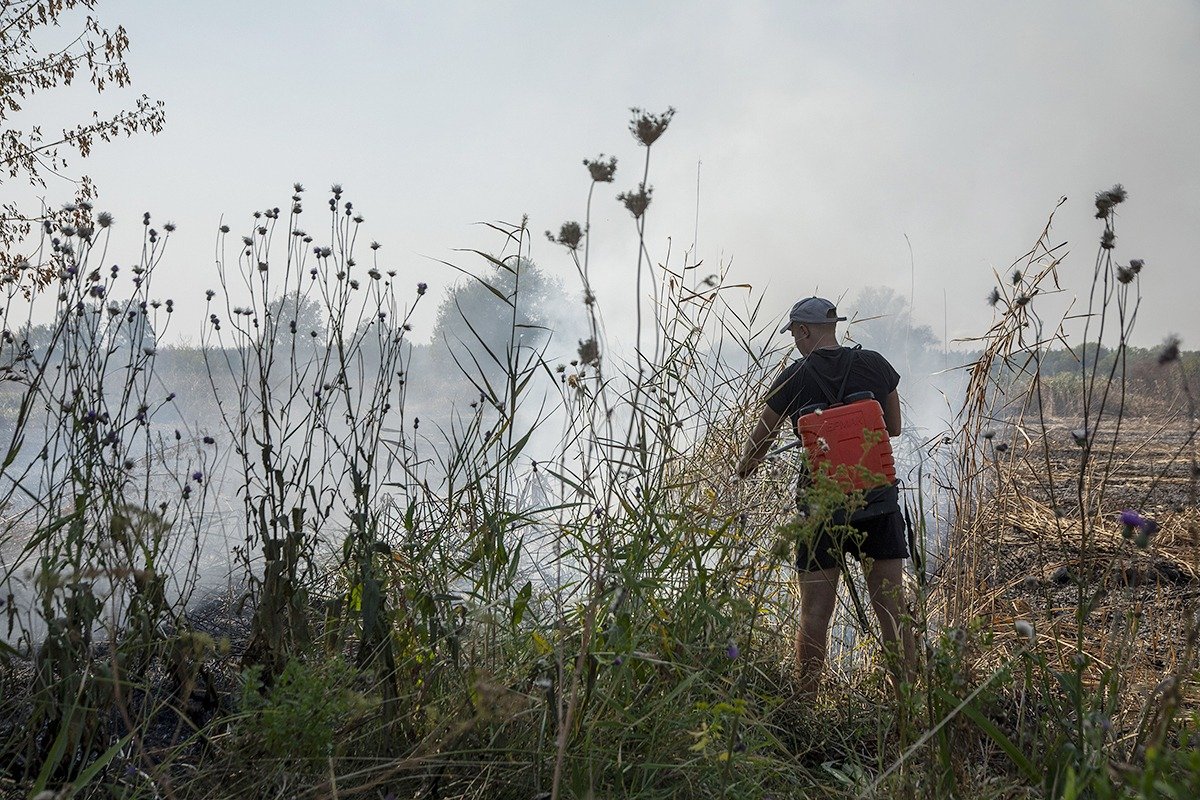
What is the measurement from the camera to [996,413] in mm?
3443

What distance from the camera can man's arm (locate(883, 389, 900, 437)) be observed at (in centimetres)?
358

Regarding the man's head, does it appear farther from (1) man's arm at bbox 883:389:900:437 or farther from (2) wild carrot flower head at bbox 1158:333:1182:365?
(2) wild carrot flower head at bbox 1158:333:1182:365

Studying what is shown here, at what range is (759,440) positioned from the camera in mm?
3217

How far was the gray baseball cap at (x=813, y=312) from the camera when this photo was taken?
3533mm

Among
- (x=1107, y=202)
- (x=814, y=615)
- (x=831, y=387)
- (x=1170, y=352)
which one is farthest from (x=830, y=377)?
(x=1170, y=352)

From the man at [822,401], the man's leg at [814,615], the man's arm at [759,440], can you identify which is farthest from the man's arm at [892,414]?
the man's leg at [814,615]

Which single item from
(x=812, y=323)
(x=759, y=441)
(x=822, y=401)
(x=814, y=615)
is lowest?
(x=814, y=615)

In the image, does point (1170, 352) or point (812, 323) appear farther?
point (812, 323)

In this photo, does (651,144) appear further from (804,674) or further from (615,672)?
(804,674)

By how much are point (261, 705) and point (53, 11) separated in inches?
252

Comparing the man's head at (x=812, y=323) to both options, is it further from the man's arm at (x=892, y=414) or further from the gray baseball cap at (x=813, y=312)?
the man's arm at (x=892, y=414)

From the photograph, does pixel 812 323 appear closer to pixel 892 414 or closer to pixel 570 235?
pixel 892 414

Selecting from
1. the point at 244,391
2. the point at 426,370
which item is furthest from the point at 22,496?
the point at 426,370

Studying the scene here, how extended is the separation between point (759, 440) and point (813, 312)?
0.66m
